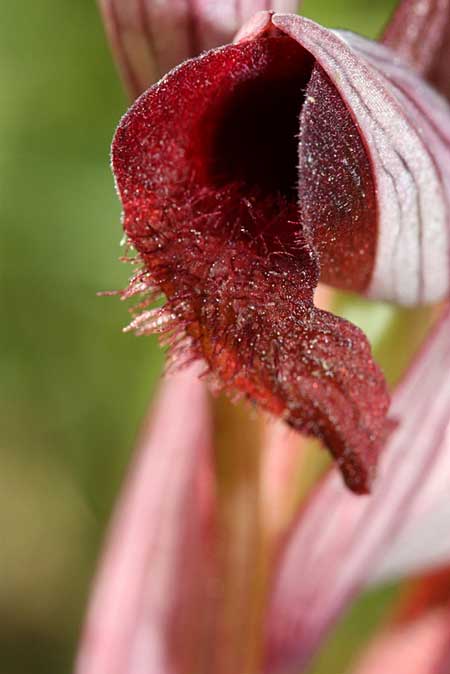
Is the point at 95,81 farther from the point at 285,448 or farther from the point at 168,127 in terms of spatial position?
the point at 168,127

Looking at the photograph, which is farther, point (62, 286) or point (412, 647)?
point (62, 286)

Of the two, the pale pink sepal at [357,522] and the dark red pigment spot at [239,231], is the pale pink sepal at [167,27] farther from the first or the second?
the pale pink sepal at [357,522]

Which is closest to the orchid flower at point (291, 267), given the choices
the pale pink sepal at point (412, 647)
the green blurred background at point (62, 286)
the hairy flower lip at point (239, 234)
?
the hairy flower lip at point (239, 234)

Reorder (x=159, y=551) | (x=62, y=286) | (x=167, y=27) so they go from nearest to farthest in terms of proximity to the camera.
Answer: (x=167, y=27), (x=159, y=551), (x=62, y=286)

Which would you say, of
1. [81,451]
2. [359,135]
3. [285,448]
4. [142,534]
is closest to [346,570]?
[285,448]

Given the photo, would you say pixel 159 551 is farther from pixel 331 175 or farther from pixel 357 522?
pixel 331 175

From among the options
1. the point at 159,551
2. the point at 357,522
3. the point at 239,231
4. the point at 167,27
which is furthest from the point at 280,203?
the point at 159,551

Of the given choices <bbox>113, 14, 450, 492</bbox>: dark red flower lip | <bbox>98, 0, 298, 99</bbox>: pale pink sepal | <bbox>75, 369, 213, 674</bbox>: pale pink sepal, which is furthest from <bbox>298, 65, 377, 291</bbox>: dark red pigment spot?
<bbox>75, 369, 213, 674</bbox>: pale pink sepal
